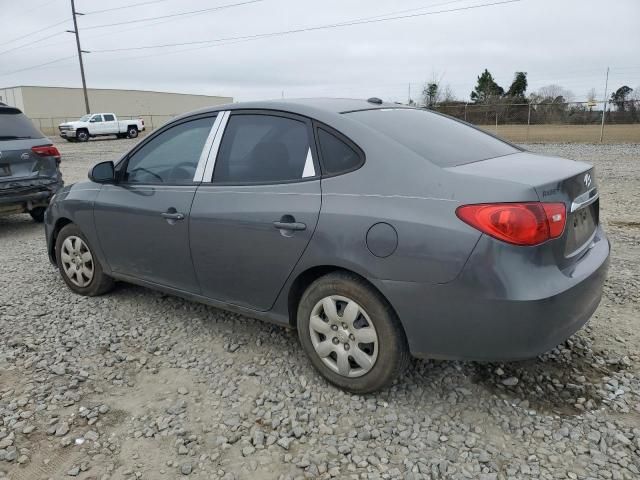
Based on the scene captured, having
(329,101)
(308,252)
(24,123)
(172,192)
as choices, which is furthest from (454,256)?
(24,123)

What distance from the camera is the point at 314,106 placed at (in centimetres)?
312

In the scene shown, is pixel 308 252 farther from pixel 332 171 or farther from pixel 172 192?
pixel 172 192

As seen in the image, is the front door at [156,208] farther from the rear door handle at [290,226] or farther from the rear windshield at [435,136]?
the rear windshield at [435,136]

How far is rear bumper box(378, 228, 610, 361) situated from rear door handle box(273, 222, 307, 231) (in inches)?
22.3

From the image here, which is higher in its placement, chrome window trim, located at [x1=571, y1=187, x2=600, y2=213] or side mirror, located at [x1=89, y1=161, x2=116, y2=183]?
side mirror, located at [x1=89, y1=161, x2=116, y2=183]

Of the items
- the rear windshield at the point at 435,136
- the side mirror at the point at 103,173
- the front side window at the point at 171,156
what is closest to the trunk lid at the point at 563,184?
the rear windshield at the point at 435,136

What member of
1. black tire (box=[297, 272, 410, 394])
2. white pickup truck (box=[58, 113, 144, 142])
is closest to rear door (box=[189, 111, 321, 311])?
black tire (box=[297, 272, 410, 394])

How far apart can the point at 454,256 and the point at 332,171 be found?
85 centimetres

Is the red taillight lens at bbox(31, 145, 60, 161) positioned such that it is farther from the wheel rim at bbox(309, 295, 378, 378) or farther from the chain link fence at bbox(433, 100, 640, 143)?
the chain link fence at bbox(433, 100, 640, 143)

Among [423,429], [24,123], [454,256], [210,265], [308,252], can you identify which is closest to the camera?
[454,256]

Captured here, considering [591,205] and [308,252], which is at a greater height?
[591,205]

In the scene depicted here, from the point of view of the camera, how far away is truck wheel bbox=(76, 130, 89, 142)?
110 ft

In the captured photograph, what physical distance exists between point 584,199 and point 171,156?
2666 mm

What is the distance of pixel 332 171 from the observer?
285 cm
